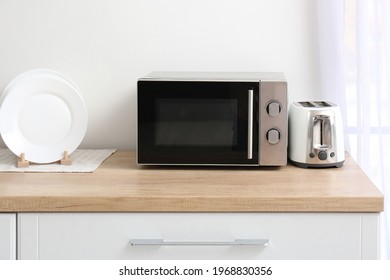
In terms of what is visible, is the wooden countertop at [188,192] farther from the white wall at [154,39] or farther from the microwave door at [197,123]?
the white wall at [154,39]

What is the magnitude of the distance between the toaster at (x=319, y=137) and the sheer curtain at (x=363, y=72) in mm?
204

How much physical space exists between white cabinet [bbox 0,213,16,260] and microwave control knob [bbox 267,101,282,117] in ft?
2.49

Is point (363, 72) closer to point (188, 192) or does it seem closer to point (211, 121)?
point (211, 121)

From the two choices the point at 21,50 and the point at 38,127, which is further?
the point at 21,50

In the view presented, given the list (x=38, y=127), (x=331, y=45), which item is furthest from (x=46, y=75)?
(x=331, y=45)

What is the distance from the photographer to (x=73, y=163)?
83.2 inches

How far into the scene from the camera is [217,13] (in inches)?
90.0

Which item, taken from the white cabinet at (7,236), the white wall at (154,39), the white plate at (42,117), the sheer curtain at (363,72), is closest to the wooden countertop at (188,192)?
the white cabinet at (7,236)

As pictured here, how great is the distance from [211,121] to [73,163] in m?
0.44

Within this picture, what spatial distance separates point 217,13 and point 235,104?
0.41 meters

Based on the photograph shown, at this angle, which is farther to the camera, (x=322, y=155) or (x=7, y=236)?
(x=322, y=155)

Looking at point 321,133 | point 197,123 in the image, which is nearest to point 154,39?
point 197,123

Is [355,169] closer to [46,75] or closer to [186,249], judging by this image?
[186,249]
